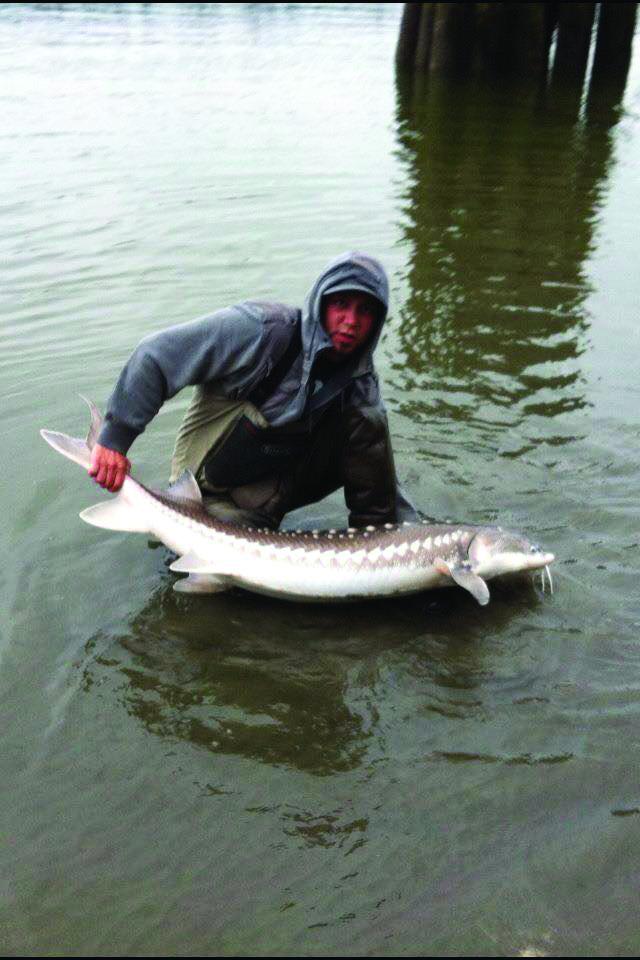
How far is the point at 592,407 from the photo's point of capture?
25.2 feet

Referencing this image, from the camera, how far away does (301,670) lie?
4793mm

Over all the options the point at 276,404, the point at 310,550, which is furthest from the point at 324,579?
the point at 276,404

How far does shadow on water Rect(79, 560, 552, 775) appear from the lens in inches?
173

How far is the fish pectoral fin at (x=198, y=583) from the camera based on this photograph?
5.14 metres

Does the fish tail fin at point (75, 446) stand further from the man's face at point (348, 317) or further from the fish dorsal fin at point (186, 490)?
the man's face at point (348, 317)

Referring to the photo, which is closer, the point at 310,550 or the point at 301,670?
the point at 301,670

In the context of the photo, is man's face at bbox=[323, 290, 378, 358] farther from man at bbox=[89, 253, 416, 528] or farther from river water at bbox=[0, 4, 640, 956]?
river water at bbox=[0, 4, 640, 956]

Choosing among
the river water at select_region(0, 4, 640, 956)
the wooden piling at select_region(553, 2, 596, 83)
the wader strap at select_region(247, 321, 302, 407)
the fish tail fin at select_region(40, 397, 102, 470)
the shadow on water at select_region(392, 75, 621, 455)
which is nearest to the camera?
the river water at select_region(0, 4, 640, 956)

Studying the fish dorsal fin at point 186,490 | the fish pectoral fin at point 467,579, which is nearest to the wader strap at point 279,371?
the fish dorsal fin at point 186,490

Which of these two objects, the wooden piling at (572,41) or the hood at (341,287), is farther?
the wooden piling at (572,41)

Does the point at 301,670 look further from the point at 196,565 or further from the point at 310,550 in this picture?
the point at 196,565

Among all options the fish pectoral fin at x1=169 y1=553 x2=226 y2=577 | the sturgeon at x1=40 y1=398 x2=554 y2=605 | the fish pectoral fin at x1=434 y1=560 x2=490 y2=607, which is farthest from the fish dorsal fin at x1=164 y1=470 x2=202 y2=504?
the fish pectoral fin at x1=434 y1=560 x2=490 y2=607

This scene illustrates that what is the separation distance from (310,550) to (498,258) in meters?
7.10

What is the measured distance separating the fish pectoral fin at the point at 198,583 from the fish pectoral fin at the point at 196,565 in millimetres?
145
